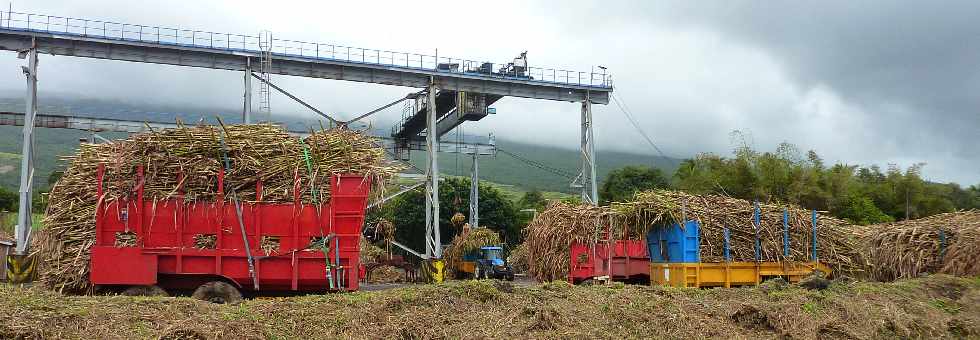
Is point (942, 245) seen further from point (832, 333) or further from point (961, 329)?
point (832, 333)

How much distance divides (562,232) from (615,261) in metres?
1.63

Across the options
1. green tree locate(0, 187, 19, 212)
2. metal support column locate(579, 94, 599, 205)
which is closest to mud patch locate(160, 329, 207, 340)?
metal support column locate(579, 94, 599, 205)

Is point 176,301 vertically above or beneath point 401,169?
beneath

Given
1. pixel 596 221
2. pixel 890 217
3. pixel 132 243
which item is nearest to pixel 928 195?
pixel 890 217

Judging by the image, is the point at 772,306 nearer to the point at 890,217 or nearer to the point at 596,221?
the point at 596,221

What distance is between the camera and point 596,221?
1731 centimetres

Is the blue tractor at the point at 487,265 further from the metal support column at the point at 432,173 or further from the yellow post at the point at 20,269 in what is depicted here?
the yellow post at the point at 20,269

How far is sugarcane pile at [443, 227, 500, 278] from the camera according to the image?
33250 mm

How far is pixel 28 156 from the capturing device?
28328 millimetres

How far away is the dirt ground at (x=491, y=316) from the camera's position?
7676 millimetres

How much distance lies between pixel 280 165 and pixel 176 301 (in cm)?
413

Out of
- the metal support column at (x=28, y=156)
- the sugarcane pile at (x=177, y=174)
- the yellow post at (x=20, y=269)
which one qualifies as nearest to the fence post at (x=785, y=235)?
the sugarcane pile at (x=177, y=174)

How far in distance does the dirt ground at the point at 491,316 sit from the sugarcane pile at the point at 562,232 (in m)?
4.55

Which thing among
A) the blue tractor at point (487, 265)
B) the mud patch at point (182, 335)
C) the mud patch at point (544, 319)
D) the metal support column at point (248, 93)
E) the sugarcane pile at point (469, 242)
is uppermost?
the metal support column at point (248, 93)
